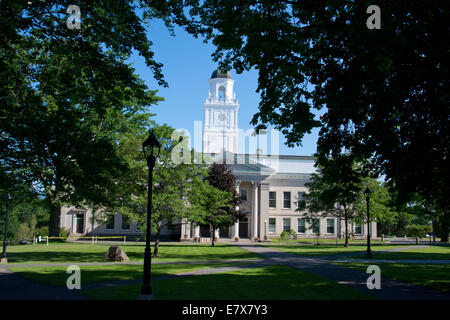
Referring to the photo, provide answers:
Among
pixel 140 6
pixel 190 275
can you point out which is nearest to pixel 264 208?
pixel 190 275

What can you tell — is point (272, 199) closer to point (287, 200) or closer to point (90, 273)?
point (287, 200)

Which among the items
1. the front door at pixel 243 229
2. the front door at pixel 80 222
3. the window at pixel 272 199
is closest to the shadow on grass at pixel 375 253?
the front door at pixel 243 229

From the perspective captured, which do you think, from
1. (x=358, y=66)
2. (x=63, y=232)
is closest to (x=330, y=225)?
(x=63, y=232)

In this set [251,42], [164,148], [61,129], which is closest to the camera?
[251,42]

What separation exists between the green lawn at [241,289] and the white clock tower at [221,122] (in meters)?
82.1

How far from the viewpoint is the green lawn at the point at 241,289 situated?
432 inches

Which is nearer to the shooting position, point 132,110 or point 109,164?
point 109,164

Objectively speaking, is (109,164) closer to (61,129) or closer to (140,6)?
(61,129)

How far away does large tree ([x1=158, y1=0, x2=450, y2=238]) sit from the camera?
9453 mm

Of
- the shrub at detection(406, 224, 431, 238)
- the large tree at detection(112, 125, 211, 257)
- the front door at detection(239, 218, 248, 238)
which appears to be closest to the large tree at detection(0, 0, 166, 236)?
the large tree at detection(112, 125, 211, 257)

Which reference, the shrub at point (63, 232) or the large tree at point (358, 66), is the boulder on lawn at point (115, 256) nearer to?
the large tree at point (358, 66)

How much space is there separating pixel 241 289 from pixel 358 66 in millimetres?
8199

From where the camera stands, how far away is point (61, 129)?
578 inches
